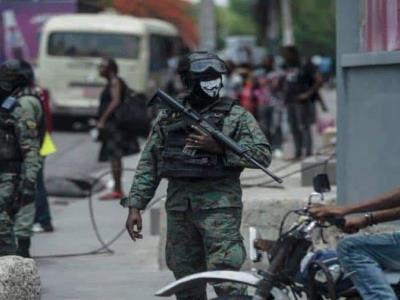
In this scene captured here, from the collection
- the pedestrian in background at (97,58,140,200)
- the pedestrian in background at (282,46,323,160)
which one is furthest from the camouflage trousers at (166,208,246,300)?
the pedestrian in background at (282,46,323,160)

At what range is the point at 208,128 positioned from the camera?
20.3ft

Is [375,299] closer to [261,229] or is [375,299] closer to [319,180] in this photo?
[319,180]

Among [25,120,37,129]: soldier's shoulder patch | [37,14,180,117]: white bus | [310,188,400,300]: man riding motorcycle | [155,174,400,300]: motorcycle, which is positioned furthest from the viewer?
[37,14,180,117]: white bus

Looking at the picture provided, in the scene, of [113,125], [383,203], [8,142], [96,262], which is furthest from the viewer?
[113,125]

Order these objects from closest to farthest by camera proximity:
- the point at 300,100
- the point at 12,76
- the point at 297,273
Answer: the point at 297,273, the point at 12,76, the point at 300,100

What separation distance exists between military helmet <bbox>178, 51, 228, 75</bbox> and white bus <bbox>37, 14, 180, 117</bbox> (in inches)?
754

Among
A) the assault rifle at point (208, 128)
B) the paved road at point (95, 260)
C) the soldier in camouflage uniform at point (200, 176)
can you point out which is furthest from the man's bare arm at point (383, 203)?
the paved road at point (95, 260)

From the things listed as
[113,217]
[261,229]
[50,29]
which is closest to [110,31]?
[50,29]

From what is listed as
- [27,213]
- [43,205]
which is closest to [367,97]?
[27,213]

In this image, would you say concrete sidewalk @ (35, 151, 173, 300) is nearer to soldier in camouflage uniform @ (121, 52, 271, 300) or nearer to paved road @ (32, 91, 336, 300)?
paved road @ (32, 91, 336, 300)

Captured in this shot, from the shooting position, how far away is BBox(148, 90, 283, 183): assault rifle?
6098mm

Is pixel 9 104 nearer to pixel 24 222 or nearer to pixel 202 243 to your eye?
pixel 24 222

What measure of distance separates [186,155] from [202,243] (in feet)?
1.69

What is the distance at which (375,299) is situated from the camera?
17.6 feet
